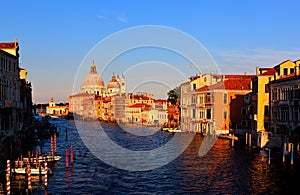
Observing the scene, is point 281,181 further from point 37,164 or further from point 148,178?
point 37,164

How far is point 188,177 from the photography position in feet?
89.2

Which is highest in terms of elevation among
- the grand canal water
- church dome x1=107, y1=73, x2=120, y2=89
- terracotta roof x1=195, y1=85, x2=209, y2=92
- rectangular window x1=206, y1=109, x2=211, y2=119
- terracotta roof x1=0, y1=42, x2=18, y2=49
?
church dome x1=107, y1=73, x2=120, y2=89

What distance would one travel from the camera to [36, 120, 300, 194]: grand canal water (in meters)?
23.6

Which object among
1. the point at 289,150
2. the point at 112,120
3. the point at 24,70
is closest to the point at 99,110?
the point at 112,120

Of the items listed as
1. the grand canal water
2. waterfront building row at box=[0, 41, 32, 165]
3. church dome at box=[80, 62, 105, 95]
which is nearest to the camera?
the grand canal water

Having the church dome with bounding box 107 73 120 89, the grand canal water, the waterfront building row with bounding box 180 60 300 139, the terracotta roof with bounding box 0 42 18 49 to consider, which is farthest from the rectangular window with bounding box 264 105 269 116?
the church dome with bounding box 107 73 120 89

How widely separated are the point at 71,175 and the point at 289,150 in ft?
51.4

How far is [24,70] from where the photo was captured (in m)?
49.2

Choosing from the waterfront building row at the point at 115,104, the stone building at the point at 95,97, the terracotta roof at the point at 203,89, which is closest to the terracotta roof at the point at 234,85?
the terracotta roof at the point at 203,89

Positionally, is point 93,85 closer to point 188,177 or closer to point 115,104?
point 115,104

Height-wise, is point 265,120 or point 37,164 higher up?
point 265,120

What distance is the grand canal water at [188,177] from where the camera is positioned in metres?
23.6

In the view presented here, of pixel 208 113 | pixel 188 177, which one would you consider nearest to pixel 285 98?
pixel 188 177

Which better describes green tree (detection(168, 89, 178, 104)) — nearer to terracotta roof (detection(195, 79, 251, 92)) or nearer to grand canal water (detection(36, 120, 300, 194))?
terracotta roof (detection(195, 79, 251, 92))
